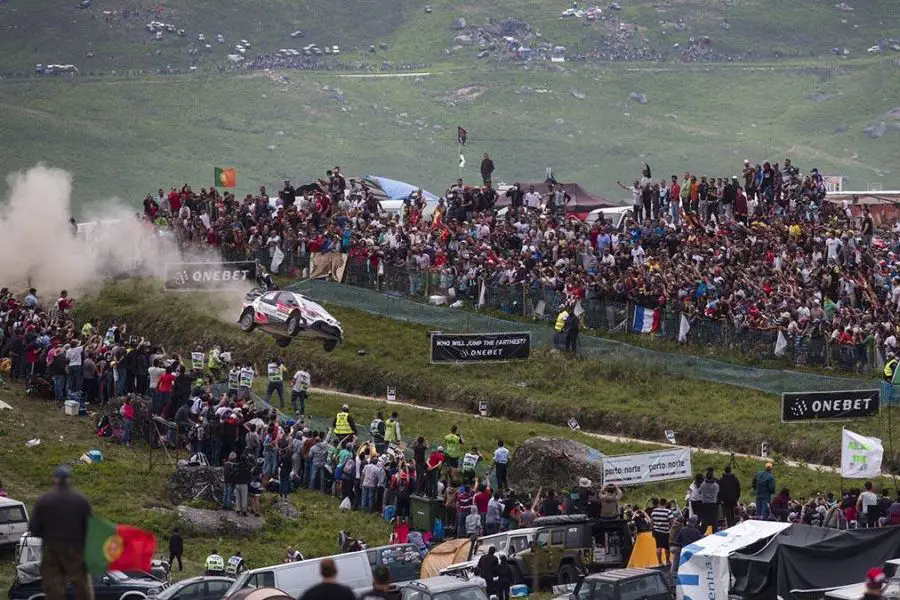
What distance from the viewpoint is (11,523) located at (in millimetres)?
37344

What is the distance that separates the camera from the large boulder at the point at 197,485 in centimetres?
4328

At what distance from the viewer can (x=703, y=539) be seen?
1272 inches

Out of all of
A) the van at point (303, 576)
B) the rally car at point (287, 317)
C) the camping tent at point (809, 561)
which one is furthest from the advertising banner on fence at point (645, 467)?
the rally car at point (287, 317)

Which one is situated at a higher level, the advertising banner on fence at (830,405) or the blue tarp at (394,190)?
the blue tarp at (394,190)

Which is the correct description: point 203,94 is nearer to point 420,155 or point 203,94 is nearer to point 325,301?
point 420,155

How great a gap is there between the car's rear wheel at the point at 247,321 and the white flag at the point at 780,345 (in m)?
16.6

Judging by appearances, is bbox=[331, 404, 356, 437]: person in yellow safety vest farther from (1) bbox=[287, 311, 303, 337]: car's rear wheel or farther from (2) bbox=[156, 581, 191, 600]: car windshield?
(2) bbox=[156, 581, 191, 600]: car windshield

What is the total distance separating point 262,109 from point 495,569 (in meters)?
161

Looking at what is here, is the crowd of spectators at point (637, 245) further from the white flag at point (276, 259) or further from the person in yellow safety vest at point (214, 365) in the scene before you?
the person in yellow safety vest at point (214, 365)

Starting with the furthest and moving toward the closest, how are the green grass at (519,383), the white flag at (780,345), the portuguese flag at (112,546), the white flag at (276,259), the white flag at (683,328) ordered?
1. the white flag at (276,259)
2. the white flag at (683,328)
3. the white flag at (780,345)
4. the green grass at (519,383)
5. the portuguese flag at (112,546)

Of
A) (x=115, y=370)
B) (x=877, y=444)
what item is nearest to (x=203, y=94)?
(x=115, y=370)

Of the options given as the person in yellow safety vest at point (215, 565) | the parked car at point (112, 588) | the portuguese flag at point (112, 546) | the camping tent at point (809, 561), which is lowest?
the person in yellow safety vest at point (215, 565)

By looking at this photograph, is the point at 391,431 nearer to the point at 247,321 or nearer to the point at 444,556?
the point at 247,321

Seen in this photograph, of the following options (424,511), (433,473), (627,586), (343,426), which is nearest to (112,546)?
(627,586)
